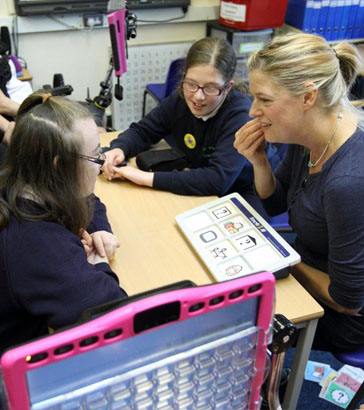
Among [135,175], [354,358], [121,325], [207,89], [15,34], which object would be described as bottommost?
[354,358]

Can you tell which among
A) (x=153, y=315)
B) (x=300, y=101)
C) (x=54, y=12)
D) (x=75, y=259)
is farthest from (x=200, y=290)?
(x=54, y=12)

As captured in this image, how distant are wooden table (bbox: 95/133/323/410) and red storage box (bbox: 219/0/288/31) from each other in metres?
1.83

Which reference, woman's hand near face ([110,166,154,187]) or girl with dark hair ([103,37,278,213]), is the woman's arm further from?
woman's hand near face ([110,166,154,187])

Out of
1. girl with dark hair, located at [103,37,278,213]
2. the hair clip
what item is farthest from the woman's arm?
the hair clip

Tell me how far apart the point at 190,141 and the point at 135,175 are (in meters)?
0.34

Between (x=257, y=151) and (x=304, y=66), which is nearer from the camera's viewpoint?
(x=304, y=66)

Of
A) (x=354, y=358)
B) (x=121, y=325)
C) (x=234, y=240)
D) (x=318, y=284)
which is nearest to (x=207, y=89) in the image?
(x=234, y=240)

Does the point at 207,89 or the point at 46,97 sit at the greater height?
the point at 46,97

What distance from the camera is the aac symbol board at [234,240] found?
1179 millimetres

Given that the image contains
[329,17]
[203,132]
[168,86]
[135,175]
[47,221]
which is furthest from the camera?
[329,17]

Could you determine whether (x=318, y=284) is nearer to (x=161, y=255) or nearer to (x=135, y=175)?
(x=161, y=255)

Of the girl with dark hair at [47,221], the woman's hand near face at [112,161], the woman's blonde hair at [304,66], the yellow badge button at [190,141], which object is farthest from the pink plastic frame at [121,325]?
the yellow badge button at [190,141]

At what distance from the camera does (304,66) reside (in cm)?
119

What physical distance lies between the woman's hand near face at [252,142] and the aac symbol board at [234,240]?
0.15 metres
